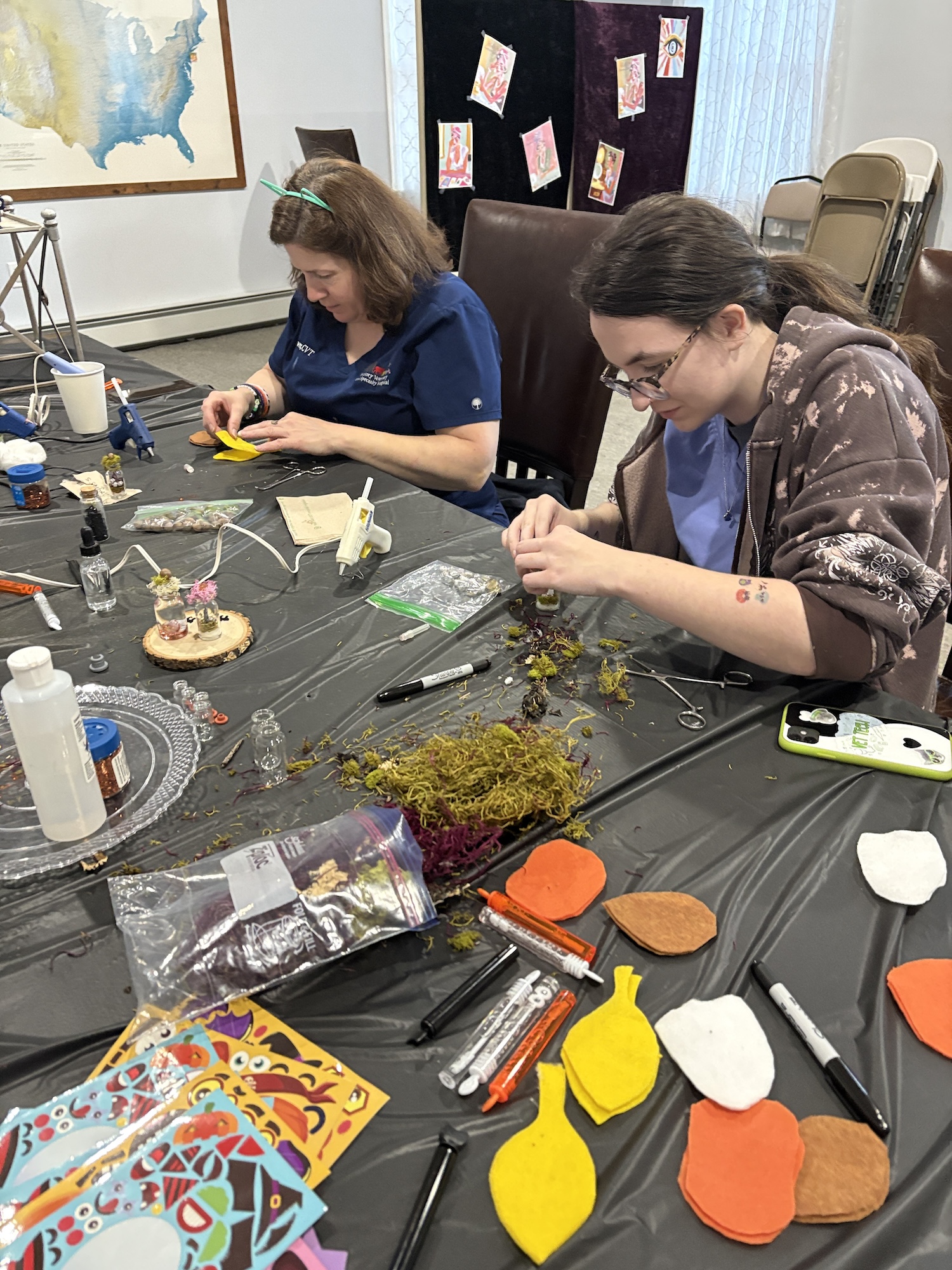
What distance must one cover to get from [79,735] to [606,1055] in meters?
0.53

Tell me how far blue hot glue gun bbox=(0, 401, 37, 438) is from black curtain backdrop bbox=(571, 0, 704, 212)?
349cm

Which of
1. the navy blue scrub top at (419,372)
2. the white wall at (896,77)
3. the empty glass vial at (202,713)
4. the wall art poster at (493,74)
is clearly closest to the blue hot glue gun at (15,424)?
the navy blue scrub top at (419,372)

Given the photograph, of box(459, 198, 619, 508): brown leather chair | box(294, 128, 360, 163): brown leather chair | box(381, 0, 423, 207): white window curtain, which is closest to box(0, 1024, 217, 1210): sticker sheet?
box(459, 198, 619, 508): brown leather chair

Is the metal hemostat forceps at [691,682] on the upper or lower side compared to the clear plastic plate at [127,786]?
upper

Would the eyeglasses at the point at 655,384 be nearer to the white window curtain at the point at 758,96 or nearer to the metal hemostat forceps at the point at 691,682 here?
the metal hemostat forceps at the point at 691,682

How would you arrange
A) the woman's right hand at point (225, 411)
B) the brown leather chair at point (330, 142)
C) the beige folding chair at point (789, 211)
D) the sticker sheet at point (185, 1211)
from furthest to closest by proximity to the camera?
1. the beige folding chair at point (789, 211)
2. the brown leather chair at point (330, 142)
3. the woman's right hand at point (225, 411)
4. the sticker sheet at point (185, 1211)

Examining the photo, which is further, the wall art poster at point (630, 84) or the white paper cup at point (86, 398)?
the wall art poster at point (630, 84)

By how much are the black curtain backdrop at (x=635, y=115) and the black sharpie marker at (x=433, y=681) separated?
405cm

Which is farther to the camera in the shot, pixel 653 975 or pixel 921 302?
pixel 921 302

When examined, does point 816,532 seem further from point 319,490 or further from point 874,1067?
point 319,490

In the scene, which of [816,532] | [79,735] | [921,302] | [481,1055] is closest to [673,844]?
[481,1055]

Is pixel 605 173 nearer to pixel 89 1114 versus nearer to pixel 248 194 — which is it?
pixel 248 194

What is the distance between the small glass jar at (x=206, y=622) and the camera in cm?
112

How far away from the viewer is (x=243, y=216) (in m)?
4.60
